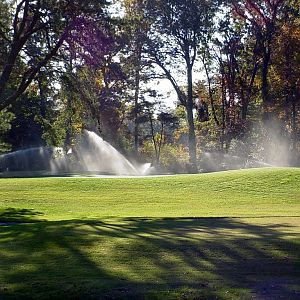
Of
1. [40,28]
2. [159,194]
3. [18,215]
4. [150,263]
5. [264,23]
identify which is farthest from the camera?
[264,23]

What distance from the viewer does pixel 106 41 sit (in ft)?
74.0

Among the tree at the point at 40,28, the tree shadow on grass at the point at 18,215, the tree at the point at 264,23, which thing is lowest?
the tree shadow on grass at the point at 18,215

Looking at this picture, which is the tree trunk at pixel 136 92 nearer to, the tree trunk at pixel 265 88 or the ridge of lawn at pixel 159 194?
the tree trunk at pixel 265 88

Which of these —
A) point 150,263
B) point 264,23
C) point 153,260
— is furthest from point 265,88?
point 150,263

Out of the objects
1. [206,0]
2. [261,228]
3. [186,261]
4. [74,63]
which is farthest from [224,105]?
[186,261]

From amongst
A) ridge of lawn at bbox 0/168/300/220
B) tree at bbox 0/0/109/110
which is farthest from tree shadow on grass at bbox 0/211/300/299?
tree at bbox 0/0/109/110

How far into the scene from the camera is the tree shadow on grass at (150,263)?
816 centimetres

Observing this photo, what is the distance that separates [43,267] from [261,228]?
18.9 feet

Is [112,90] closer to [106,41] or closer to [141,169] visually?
[141,169]

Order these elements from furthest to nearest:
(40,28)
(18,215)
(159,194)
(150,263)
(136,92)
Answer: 1. (136,92)
2. (159,194)
3. (40,28)
4. (18,215)
5. (150,263)

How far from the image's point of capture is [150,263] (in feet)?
32.1

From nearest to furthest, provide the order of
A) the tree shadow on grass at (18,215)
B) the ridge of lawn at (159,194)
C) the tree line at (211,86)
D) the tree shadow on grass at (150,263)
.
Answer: the tree shadow on grass at (150,263)
the tree shadow on grass at (18,215)
the ridge of lawn at (159,194)
the tree line at (211,86)

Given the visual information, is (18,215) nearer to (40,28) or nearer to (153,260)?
(40,28)

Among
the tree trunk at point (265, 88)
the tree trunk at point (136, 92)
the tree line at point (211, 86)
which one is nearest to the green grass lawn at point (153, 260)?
the tree line at point (211, 86)
